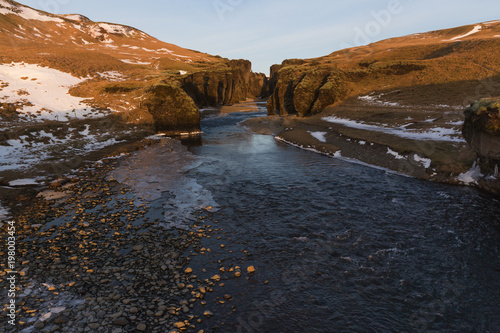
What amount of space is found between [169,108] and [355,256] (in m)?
42.8

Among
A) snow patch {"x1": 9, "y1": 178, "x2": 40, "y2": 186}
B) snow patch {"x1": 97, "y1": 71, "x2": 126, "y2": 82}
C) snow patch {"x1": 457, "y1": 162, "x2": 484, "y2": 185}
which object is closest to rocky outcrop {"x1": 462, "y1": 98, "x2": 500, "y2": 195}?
snow patch {"x1": 457, "y1": 162, "x2": 484, "y2": 185}

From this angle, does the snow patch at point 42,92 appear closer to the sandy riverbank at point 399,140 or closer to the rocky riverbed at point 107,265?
the rocky riverbed at point 107,265

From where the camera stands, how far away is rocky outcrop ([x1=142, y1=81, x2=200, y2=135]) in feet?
154

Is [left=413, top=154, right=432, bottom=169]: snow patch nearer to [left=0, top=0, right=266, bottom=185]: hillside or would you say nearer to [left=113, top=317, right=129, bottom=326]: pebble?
[left=113, top=317, right=129, bottom=326]: pebble

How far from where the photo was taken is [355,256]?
12.9 metres

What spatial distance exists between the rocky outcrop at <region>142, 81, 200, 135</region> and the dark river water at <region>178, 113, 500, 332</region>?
28442 mm

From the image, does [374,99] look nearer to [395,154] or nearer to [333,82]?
[333,82]

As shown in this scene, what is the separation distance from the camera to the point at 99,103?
4519 centimetres

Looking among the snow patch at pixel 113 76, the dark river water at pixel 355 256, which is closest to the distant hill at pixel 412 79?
the dark river water at pixel 355 256

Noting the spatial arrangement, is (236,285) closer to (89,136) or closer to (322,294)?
(322,294)

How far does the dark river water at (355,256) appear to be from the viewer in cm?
952

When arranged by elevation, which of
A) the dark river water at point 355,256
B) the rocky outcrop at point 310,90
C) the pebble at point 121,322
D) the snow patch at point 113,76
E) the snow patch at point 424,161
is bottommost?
the dark river water at point 355,256

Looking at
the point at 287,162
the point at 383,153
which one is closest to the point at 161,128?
the point at 287,162

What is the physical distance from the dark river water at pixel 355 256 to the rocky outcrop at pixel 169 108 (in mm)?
28442
